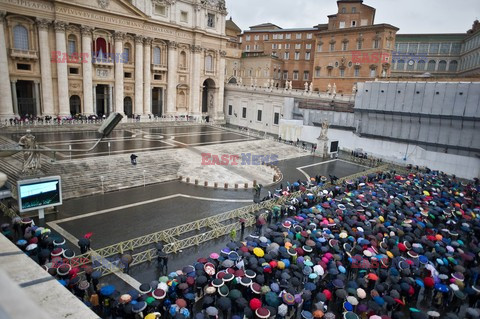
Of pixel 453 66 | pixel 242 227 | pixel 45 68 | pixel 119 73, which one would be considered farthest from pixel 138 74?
pixel 453 66

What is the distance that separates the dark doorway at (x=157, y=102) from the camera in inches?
2126

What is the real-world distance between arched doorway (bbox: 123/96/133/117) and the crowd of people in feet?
117

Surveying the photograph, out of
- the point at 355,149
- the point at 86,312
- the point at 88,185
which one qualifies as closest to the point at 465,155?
the point at 355,149

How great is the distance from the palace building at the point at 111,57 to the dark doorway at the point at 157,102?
0.53 feet

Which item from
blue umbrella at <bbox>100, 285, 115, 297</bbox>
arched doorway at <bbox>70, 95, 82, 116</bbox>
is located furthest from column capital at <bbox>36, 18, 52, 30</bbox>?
blue umbrella at <bbox>100, 285, 115, 297</bbox>

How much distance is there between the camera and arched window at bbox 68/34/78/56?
41612 mm

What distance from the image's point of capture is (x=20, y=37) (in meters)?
38.3

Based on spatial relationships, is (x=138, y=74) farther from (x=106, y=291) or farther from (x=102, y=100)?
(x=106, y=291)

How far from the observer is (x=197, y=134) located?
44.5 metres

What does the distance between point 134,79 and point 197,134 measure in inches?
511

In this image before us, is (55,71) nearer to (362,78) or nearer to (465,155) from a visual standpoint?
(362,78)

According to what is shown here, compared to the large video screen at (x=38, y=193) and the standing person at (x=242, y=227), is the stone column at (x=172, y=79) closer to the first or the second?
the large video screen at (x=38, y=193)

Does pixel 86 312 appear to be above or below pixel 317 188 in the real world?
above

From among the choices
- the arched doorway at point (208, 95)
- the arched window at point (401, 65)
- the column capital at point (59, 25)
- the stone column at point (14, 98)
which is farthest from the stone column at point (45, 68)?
the arched window at point (401, 65)
